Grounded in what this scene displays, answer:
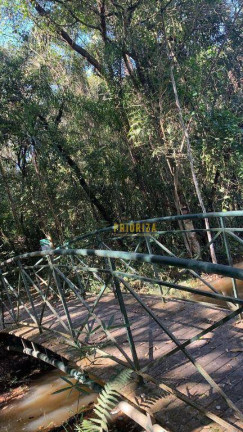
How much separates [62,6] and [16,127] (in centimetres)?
280

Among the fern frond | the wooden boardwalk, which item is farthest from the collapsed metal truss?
the fern frond

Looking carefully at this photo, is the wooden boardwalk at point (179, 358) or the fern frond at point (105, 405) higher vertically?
the fern frond at point (105, 405)

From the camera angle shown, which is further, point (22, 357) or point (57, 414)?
point (22, 357)

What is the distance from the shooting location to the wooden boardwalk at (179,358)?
2.00 m

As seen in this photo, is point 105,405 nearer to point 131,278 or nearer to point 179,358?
point 179,358

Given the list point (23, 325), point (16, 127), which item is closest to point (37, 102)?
point (16, 127)

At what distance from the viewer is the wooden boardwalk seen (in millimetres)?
1997

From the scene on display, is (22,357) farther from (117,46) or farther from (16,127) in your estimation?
(117,46)

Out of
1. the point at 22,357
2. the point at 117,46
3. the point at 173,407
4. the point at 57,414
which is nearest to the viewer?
the point at 173,407

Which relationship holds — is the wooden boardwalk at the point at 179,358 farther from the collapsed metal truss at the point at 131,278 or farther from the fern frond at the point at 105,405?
the fern frond at the point at 105,405

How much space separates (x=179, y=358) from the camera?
2605 millimetres

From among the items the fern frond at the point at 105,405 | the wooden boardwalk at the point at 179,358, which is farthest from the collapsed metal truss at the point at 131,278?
the fern frond at the point at 105,405

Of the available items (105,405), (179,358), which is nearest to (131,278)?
(179,358)

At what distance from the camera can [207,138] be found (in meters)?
7.31
